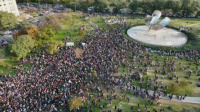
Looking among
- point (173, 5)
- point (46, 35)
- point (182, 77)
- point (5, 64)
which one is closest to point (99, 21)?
point (46, 35)

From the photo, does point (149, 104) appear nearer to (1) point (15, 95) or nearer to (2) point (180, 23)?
(1) point (15, 95)

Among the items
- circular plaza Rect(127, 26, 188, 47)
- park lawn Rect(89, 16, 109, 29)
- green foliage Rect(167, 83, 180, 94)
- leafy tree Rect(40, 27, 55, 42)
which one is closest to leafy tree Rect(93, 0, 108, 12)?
park lawn Rect(89, 16, 109, 29)

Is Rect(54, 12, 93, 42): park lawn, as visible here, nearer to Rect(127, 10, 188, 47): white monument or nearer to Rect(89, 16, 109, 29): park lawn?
Rect(89, 16, 109, 29): park lawn

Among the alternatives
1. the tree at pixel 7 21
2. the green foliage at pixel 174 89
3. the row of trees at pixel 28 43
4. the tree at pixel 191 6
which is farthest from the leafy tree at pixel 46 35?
the tree at pixel 191 6

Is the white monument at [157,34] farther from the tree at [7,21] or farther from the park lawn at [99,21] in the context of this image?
the tree at [7,21]

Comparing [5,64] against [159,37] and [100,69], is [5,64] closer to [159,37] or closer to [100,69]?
[100,69]

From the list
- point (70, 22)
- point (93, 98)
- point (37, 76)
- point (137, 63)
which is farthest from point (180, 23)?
point (37, 76)

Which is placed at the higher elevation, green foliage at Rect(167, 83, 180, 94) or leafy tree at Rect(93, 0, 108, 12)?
leafy tree at Rect(93, 0, 108, 12)

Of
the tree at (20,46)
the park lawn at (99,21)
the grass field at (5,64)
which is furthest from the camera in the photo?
the park lawn at (99,21)
